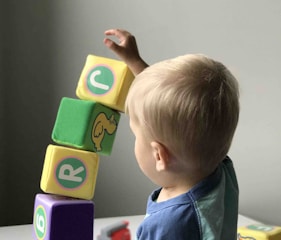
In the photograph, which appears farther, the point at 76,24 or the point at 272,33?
the point at 76,24

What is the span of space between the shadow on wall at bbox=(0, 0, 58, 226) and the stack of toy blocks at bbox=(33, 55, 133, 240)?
67cm

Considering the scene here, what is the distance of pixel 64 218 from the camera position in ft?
3.23

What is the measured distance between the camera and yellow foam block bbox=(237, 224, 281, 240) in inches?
46.6

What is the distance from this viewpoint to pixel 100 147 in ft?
3.37

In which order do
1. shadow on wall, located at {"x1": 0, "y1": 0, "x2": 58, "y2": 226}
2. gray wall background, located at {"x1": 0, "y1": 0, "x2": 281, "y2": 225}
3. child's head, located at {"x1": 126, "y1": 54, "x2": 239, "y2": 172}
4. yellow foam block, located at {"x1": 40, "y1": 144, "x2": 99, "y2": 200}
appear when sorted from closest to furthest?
1. child's head, located at {"x1": 126, "y1": 54, "x2": 239, "y2": 172}
2. yellow foam block, located at {"x1": 40, "y1": 144, "x2": 99, "y2": 200}
3. gray wall background, located at {"x1": 0, "y1": 0, "x2": 281, "y2": 225}
4. shadow on wall, located at {"x1": 0, "y1": 0, "x2": 58, "y2": 226}

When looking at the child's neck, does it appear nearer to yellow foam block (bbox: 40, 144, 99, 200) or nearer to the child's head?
the child's head

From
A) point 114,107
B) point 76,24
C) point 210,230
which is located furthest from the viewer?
point 76,24

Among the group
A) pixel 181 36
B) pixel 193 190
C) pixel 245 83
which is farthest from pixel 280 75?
pixel 193 190

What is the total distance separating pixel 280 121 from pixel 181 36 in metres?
0.35

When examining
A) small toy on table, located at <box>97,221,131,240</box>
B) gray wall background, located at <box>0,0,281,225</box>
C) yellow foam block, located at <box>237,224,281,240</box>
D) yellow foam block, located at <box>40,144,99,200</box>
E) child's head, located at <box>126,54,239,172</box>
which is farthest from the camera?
gray wall background, located at <box>0,0,281,225</box>

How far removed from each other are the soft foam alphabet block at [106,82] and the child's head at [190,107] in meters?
0.21

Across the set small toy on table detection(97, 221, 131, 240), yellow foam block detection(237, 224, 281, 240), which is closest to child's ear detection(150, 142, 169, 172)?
small toy on table detection(97, 221, 131, 240)

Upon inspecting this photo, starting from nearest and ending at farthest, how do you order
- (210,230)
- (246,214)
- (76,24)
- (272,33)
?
1. (210,230)
2. (272,33)
3. (246,214)
4. (76,24)

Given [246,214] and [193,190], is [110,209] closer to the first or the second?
[246,214]
